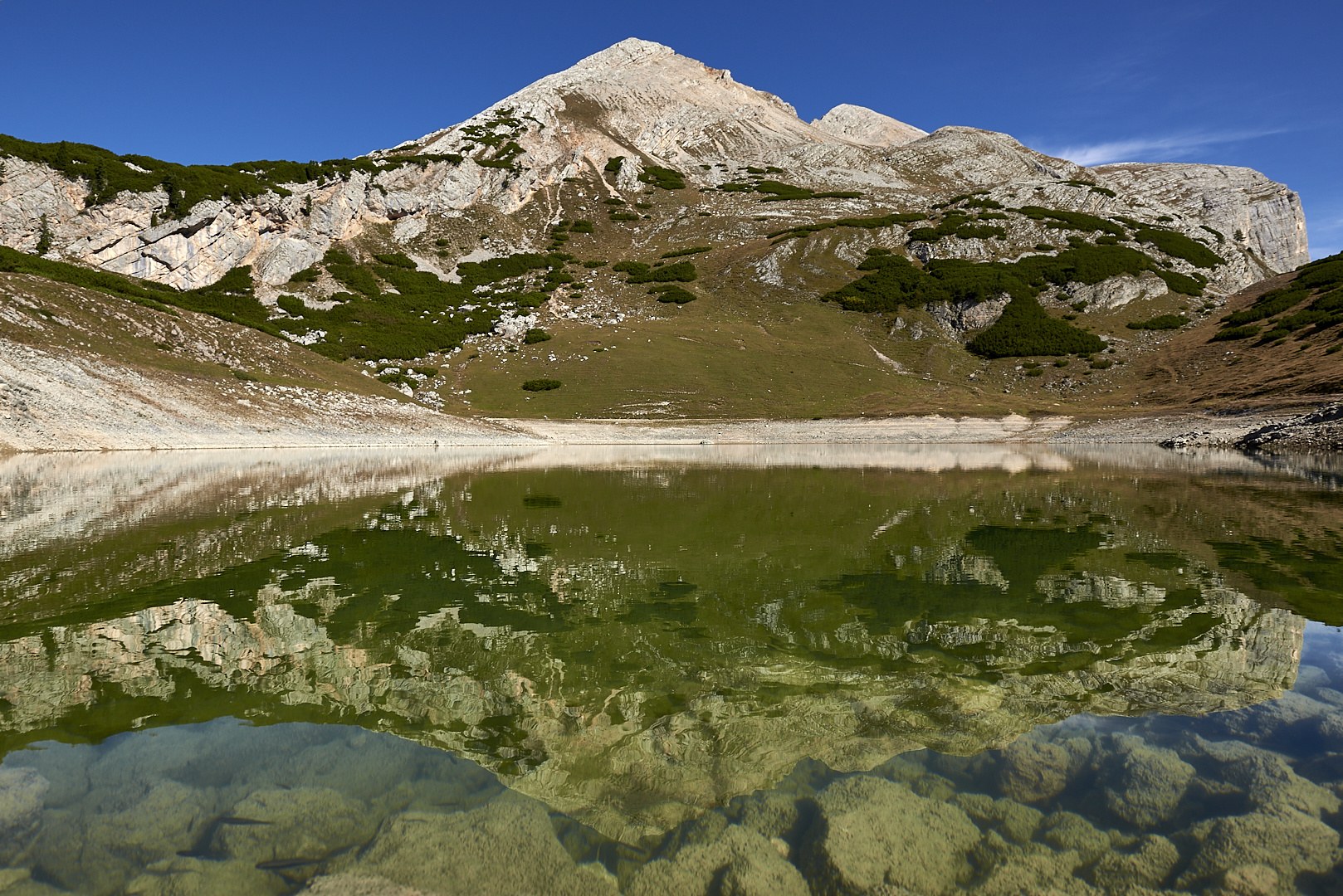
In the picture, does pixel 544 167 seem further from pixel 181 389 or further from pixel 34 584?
pixel 34 584

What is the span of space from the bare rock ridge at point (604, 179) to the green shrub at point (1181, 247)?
3.71m

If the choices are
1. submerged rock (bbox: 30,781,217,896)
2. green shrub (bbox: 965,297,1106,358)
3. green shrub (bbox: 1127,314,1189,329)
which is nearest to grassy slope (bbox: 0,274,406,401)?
submerged rock (bbox: 30,781,217,896)

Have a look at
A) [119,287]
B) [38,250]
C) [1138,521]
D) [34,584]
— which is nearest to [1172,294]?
[1138,521]

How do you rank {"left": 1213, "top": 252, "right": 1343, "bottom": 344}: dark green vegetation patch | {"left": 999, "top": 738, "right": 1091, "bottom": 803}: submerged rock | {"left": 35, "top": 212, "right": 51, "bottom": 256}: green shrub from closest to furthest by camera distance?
{"left": 999, "top": 738, "right": 1091, "bottom": 803}: submerged rock, {"left": 1213, "top": 252, "right": 1343, "bottom": 344}: dark green vegetation patch, {"left": 35, "top": 212, "right": 51, "bottom": 256}: green shrub

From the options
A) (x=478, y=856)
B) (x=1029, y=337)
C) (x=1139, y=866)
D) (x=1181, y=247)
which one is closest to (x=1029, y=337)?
(x=1029, y=337)

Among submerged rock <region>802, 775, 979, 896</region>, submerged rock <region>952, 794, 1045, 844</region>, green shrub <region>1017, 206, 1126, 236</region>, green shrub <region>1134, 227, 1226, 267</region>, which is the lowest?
submerged rock <region>802, 775, 979, 896</region>

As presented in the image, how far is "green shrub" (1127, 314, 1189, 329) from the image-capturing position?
82.0 m

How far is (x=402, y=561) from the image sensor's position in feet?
39.8

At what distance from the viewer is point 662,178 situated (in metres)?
135

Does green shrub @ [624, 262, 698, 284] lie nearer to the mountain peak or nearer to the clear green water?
the clear green water

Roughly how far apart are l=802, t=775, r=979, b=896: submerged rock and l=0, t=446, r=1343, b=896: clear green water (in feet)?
0.06

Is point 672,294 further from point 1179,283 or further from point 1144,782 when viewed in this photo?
point 1144,782

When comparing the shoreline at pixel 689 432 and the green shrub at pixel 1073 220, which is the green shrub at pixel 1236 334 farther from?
the green shrub at pixel 1073 220

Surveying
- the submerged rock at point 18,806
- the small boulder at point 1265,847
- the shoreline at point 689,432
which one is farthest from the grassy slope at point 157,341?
the small boulder at point 1265,847
